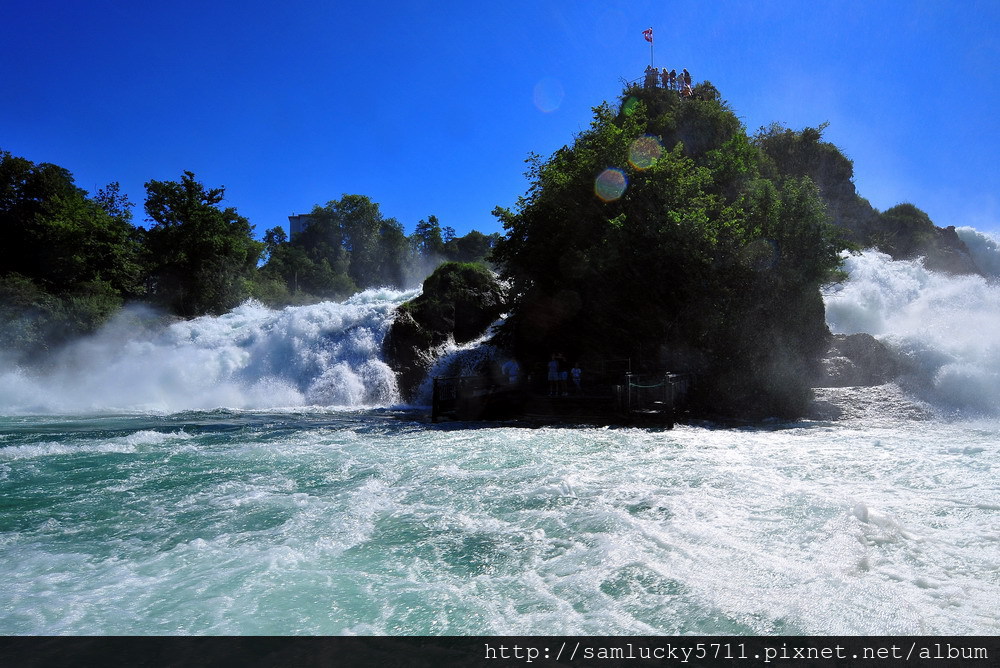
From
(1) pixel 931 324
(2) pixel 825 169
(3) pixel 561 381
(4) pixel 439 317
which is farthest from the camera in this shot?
(2) pixel 825 169

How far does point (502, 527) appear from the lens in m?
7.06

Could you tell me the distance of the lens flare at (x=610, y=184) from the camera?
21.7m

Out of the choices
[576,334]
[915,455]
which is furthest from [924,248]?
[915,455]

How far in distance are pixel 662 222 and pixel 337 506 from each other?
1637 centimetres

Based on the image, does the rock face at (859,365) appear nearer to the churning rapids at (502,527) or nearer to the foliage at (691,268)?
the foliage at (691,268)

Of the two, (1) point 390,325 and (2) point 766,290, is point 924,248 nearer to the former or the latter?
(2) point 766,290

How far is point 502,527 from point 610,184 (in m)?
17.9

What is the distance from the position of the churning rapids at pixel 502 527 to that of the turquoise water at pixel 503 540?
0.03 metres

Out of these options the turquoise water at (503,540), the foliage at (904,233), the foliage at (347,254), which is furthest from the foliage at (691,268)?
the foliage at (347,254)

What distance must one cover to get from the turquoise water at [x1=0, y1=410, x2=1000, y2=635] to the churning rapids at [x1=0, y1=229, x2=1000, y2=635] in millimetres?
35

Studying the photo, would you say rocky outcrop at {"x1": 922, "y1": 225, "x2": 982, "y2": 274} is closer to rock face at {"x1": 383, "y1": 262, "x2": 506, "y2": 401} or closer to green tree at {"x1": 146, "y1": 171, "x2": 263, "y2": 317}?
rock face at {"x1": 383, "y1": 262, "x2": 506, "y2": 401}

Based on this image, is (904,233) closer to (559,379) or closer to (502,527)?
(559,379)

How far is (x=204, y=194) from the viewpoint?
42.2 meters

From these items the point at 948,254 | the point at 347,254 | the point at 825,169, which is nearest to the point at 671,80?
the point at 825,169
